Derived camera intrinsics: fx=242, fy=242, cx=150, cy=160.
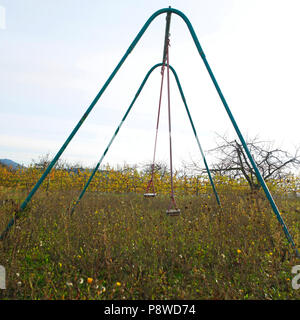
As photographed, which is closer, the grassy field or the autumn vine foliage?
the grassy field

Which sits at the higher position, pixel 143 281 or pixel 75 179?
pixel 75 179

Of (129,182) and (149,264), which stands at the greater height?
(129,182)

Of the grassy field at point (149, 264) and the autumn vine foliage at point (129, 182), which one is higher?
the autumn vine foliage at point (129, 182)

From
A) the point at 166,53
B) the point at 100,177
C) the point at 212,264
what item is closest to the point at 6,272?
the point at 212,264

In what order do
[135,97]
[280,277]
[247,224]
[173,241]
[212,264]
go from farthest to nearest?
1. [135,97]
2. [247,224]
3. [173,241]
4. [212,264]
5. [280,277]

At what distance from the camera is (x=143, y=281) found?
2.46m

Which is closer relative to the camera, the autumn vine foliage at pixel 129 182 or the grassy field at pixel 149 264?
the grassy field at pixel 149 264

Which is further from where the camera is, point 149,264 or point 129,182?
point 129,182

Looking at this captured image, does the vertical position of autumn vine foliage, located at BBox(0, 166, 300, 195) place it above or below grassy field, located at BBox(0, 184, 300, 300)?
above

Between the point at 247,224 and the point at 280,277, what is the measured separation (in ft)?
5.01

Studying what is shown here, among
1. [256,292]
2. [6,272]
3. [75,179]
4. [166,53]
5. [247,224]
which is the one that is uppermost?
[166,53]
